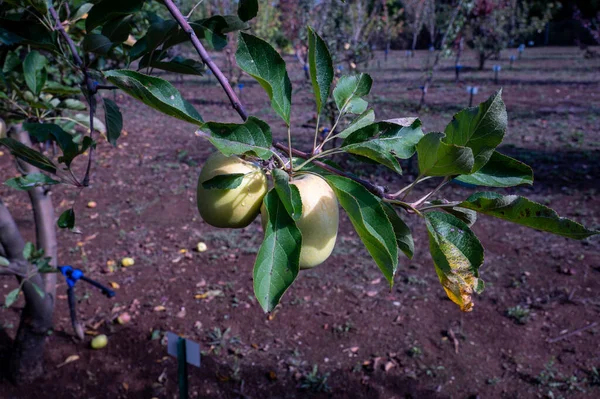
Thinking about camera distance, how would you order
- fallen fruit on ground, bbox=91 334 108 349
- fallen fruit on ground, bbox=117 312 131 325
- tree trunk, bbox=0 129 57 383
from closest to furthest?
tree trunk, bbox=0 129 57 383, fallen fruit on ground, bbox=91 334 108 349, fallen fruit on ground, bbox=117 312 131 325

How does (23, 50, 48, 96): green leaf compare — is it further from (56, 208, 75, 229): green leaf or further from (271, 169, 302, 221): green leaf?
(271, 169, 302, 221): green leaf

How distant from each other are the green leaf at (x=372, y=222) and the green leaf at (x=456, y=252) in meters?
0.06

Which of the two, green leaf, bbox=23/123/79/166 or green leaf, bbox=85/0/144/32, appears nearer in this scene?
green leaf, bbox=85/0/144/32

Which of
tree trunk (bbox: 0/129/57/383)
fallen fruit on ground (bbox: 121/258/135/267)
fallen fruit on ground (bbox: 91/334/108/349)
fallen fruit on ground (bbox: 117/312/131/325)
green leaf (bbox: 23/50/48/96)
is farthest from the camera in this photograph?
fallen fruit on ground (bbox: 121/258/135/267)

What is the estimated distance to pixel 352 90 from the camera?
753mm

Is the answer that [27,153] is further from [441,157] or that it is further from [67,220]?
[441,157]

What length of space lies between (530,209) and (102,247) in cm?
353

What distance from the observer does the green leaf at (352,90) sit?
75cm

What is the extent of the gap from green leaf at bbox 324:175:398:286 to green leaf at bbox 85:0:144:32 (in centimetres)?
54

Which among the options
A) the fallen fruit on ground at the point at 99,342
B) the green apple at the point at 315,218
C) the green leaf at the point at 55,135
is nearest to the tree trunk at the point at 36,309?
the fallen fruit on ground at the point at 99,342

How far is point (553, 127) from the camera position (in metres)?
6.73

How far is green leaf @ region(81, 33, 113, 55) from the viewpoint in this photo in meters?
0.93

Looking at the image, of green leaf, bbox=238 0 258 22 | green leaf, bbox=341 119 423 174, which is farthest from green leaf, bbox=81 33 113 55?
green leaf, bbox=341 119 423 174

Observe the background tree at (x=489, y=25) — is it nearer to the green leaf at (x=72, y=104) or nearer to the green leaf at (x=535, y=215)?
the green leaf at (x=72, y=104)
